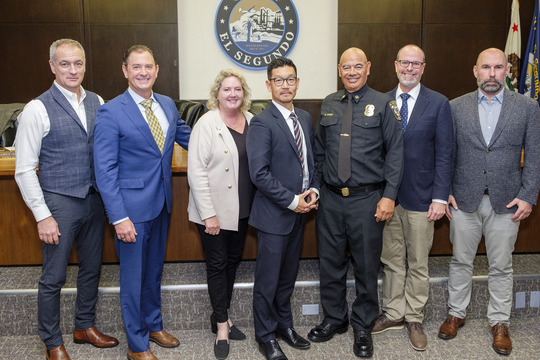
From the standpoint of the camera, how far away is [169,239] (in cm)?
304

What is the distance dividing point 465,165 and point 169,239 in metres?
1.77

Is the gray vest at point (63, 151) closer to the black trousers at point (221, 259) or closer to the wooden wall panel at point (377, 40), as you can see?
the black trousers at point (221, 259)

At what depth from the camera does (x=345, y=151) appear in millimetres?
2377

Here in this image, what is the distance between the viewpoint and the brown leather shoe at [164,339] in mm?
2580

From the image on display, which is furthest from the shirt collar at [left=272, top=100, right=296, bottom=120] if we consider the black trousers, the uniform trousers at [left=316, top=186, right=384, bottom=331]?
the black trousers

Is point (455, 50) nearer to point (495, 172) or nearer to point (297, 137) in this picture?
point (495, 172)

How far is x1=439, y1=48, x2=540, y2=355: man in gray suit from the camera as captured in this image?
2451mm

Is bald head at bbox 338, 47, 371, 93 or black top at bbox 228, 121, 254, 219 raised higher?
bald head at bbox 338, 47, 371, 93

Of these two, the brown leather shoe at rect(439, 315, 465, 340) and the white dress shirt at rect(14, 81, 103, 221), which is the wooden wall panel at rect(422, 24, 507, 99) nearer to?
the brown leather shoe at rect(439, 315, 465, 340)

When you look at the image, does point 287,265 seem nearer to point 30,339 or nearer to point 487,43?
point 30,339

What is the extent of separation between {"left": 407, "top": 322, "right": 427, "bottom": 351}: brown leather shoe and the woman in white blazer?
38.5 inches

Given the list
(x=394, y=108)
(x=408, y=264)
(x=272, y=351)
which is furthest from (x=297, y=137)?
(x=272, y=351)

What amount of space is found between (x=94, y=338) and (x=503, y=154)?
2.31 m

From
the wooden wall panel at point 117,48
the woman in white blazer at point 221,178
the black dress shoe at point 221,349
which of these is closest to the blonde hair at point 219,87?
the woman in white blazer at point 221,178
